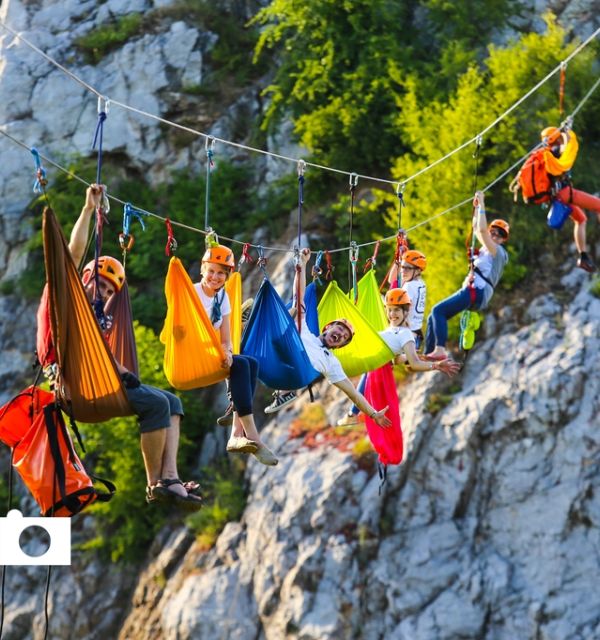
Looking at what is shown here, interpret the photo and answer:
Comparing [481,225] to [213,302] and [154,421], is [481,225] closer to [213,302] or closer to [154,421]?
[213,302]

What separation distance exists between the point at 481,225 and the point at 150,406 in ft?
12.6

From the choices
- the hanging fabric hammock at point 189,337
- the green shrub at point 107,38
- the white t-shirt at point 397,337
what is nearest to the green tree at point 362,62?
the green shrub at point 107,38

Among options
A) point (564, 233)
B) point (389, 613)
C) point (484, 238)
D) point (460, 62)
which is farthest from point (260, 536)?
point (484, 238)

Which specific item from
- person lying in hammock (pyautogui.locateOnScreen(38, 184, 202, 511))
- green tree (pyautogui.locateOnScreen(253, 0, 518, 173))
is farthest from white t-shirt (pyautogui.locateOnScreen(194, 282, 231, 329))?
green tree (pyautogui.locateOnScreen(253, 0, 518, 173))

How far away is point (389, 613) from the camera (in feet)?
57.4

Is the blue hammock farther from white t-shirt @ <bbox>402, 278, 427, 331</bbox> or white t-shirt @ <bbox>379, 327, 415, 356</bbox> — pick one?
white t-shirt @ <bbox>402, 278, 427, 331</bbox>

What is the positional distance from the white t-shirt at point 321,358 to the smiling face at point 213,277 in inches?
47.6

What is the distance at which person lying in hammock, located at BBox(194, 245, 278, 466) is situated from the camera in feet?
30.5

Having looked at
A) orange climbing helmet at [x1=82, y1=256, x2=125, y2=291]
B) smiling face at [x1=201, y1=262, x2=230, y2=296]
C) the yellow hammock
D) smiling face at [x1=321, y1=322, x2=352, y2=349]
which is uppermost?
orange climbing helmet at [x1=82, y1=256, x2=125, y2=291]

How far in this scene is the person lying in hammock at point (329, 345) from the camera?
10.5 m

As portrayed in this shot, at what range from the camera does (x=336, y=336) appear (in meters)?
10.8

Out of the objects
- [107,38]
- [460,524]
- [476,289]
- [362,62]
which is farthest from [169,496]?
[107,38]

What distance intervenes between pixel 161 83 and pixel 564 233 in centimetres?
777

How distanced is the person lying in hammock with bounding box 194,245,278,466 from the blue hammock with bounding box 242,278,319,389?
571 millimetres
